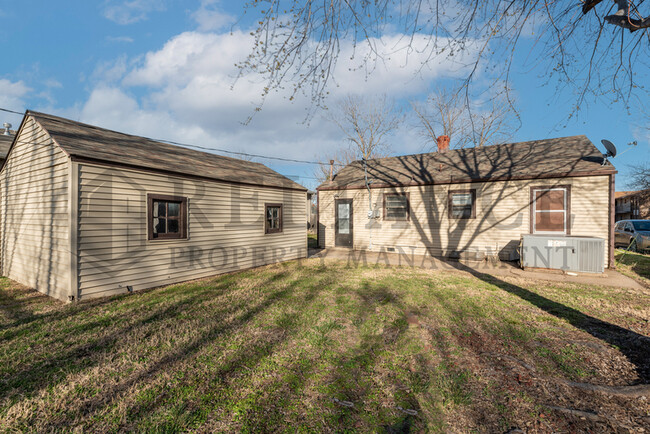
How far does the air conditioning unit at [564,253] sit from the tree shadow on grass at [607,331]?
2707 mm

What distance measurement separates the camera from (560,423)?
2334mm

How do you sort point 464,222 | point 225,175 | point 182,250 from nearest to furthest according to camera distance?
point 182,250 → point 225,175 → point 464,222

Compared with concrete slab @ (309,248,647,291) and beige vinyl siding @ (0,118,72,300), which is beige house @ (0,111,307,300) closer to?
beige vinyl siding @ (0,118,72,300)

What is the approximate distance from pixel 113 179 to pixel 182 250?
2323mm

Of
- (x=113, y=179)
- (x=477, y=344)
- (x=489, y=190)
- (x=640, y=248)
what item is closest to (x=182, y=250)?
(x=113, y=179)

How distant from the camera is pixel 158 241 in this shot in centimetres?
678

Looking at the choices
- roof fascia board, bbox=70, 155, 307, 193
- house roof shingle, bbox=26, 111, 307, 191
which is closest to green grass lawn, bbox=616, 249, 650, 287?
house roof shingle, bbox=26, 111, 307, 191

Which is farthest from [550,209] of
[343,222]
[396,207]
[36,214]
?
[36,214]

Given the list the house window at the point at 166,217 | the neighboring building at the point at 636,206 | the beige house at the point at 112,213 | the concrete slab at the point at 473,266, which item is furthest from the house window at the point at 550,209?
the neighboring building at the point at 636,206

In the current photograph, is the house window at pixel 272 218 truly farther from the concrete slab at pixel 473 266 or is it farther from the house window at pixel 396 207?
the house window at pixel 396 207

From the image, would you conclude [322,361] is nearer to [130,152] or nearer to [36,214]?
[130,152]

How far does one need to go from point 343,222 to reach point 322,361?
34.7 ft

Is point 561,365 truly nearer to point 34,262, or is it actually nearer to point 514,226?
point 514,226

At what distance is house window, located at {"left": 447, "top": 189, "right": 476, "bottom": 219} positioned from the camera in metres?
10.8
